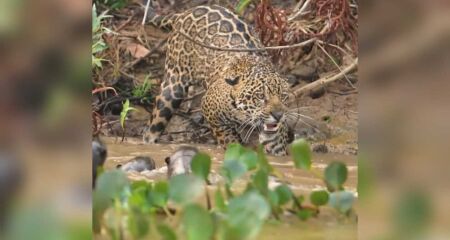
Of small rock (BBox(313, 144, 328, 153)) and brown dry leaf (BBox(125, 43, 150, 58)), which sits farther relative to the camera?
brown dry leaf (BBox(125, 43, 150, 58))

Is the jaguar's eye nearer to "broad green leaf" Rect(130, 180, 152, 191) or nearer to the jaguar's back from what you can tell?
the jaguar's back

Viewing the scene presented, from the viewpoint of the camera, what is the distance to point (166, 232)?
979 millimetres

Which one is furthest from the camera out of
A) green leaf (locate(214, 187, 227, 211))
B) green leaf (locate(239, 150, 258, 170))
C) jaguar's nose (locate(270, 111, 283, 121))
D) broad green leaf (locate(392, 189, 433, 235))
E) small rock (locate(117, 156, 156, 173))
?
jaguar's nose (locate(270, 111, 283, 121))

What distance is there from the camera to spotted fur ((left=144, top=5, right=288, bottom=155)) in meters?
2.22

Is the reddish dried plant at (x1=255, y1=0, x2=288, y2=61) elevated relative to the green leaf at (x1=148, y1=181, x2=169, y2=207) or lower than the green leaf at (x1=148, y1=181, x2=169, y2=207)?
elevated

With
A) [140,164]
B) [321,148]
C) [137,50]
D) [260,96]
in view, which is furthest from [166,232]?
[137,50]

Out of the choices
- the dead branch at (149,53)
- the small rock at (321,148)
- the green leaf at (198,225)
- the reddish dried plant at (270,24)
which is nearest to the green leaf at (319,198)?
the green leaf at (198,225)

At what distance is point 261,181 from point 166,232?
0.23 m

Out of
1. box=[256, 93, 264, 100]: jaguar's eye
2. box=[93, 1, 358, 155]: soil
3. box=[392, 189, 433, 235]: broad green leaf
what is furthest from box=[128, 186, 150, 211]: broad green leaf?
box=[256, 93, 264, 100]: jaguar's eye

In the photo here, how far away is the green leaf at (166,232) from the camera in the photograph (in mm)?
972

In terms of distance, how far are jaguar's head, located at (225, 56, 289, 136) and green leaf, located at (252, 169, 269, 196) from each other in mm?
921

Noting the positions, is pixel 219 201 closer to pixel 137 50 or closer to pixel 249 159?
pixel 249 159

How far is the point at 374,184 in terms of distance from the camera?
0.84 m

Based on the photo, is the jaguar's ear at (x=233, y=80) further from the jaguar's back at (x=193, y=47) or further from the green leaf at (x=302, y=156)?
the green leaf at (x=302, y=156)
